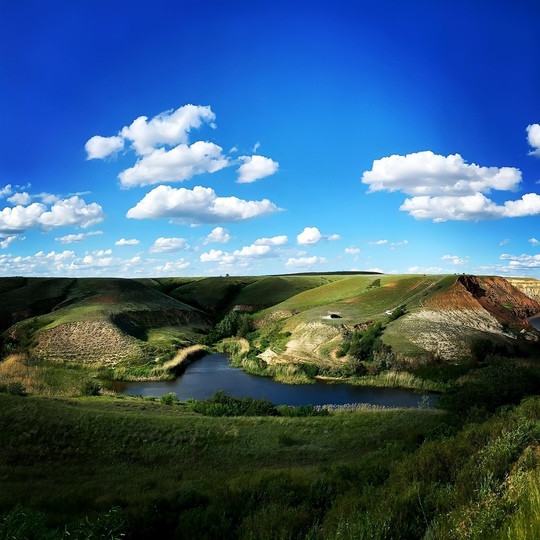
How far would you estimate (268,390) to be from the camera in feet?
190

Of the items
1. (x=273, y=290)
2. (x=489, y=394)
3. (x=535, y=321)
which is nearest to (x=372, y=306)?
(x=535, y=321)

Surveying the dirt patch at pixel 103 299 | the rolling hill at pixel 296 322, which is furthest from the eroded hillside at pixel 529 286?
the dirt patch at pixel 103 299

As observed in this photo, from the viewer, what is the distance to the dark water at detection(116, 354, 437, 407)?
51.8 metres

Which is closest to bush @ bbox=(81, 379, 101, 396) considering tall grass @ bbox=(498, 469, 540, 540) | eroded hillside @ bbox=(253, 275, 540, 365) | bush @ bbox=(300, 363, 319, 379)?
bush @ bbox=(300, 363, 319, 379)

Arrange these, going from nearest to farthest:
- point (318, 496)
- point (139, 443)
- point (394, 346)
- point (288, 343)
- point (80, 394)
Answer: point (318, 496) → point (139, 443) → point (80, 394) → point (394, 346) → point (288, 343)

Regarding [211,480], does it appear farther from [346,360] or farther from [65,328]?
[65,328]

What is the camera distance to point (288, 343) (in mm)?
78312

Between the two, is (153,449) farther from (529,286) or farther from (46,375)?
(529,286)

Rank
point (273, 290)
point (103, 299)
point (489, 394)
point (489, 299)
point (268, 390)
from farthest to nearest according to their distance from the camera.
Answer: point (273, 290), point (103, 299), point (489, 299), point (268, 390), point (489, 394)

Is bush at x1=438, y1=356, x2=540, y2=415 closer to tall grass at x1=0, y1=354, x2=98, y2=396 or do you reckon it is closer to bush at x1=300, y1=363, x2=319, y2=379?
bush at x1=300, y1=363, x2=319, y2=379

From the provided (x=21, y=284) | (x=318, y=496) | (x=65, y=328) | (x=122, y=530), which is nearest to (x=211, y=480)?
(x=318, y=496)

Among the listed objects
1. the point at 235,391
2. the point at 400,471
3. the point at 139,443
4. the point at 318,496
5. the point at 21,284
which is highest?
the point at 21,284

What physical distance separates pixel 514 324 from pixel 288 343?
42079 millimetres

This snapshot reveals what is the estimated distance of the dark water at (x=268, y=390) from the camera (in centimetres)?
5184
